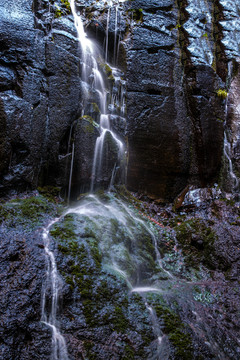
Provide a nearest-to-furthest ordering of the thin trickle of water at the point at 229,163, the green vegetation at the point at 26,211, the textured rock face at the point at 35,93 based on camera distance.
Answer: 1. the green vegetation at the point at 26,211
2. the textured rock face at the point at 35,93
3. the thin trickle of water at the point at 229,163

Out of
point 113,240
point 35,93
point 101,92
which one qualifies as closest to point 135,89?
point 101,92

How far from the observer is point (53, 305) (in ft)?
10.7

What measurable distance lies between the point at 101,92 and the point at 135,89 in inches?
52.5

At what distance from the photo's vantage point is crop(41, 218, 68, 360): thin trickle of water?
288 centimetres

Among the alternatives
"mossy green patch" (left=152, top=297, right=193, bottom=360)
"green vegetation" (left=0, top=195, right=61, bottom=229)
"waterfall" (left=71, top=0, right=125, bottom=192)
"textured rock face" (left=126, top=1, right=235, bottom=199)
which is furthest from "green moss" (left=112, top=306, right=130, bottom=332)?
"textured rock face" (left=126, top=1, right=235, bottom=199)

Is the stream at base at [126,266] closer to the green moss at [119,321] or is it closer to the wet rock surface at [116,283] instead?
the wet rock surface at [116,283]

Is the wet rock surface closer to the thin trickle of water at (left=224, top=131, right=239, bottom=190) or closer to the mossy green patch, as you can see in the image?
the mossy green patch

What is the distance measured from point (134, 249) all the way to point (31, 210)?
2.35 meters

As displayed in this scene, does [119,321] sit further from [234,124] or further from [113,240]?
[234,124]

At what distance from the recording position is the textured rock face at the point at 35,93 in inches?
234

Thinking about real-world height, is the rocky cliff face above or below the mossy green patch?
above

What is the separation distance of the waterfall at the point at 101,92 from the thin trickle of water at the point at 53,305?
3360 mm

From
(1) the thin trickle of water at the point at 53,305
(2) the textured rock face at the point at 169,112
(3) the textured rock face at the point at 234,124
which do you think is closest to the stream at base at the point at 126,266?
(1) the thin trickle of water at the point at 53,305

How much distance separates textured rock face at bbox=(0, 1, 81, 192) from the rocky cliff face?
26mm
